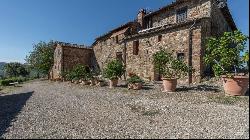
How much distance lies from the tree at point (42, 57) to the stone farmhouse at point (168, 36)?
30.4 ft

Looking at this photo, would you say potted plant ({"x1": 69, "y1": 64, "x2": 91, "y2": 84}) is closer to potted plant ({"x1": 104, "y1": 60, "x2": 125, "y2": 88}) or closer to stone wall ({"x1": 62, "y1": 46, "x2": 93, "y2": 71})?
potted plant ({"x1": 104, "y1": 60, "x2": 125, "y2": 88})

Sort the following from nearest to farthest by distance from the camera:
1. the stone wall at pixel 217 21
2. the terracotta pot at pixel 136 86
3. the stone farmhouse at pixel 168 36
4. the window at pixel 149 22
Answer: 1. the terracotta pot at pixel 136 86
2. the stone farmhouse at pixel 168 36
3. the stone wall at pixel 217 21
4. the window at pixel 149 22

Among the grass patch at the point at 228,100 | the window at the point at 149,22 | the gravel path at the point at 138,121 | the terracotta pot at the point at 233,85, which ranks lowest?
the gravel path at the point at 138,121

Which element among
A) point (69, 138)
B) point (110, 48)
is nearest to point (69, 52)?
point (110, 48)

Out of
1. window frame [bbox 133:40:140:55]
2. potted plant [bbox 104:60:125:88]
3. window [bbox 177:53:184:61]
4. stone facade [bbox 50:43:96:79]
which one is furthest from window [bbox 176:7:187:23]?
stone facade [bbox 50:43:96:79]

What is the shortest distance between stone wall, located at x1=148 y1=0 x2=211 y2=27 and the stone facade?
12.9 m

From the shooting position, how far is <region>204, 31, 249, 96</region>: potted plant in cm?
976

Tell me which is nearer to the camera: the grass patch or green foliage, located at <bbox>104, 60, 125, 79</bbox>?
the grass patch

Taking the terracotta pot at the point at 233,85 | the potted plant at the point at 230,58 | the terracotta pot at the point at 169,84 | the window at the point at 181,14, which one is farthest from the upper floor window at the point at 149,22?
the terracotta pot at the point at 233,85

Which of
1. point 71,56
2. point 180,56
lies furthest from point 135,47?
point 71,56

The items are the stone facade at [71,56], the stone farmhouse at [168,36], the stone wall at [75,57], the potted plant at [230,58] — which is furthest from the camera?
the stone wall at [75,57]

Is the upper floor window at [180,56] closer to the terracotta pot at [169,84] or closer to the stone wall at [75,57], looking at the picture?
the terracotta pot at [169,84]

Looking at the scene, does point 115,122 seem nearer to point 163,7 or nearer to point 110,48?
point 163,7

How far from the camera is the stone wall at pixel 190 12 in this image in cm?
1878
